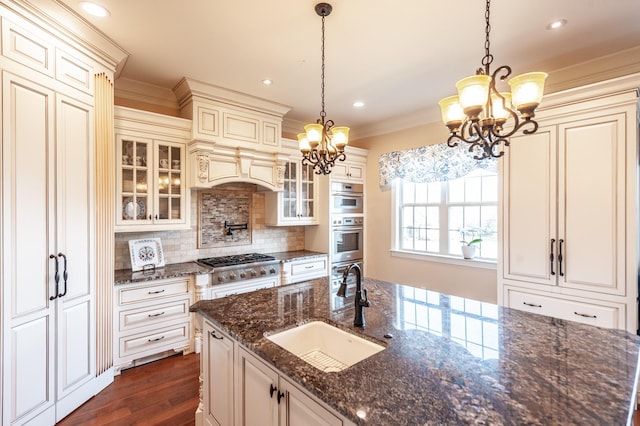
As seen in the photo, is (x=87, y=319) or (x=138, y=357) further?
(x=138, y=357)

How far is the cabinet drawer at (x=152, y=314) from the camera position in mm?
2764

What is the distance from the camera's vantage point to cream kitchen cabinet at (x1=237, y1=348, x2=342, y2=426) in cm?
112

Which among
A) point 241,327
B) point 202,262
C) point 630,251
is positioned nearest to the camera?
point 241,327

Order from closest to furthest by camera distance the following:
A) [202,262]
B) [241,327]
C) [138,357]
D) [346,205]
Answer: [241,327], [138,357], [202,262], [346,205]

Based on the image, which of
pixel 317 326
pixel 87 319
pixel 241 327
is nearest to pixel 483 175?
pixel 317 326

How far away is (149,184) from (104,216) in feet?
2.04

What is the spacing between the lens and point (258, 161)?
3715mm

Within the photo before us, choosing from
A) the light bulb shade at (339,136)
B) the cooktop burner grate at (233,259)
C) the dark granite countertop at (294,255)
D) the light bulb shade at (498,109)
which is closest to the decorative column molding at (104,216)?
the cooktop burner grate at (233,259)

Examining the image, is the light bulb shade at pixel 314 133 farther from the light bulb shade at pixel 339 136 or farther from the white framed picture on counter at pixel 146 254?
the white framed picture on counter at pixel 146 254

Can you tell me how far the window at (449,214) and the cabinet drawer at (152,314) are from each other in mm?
2996

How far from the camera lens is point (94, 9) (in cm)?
203

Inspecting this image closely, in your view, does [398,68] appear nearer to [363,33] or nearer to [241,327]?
[363,33]

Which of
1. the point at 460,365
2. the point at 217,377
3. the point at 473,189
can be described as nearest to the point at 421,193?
the point at 473,189

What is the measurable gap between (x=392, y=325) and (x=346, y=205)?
119 inches
